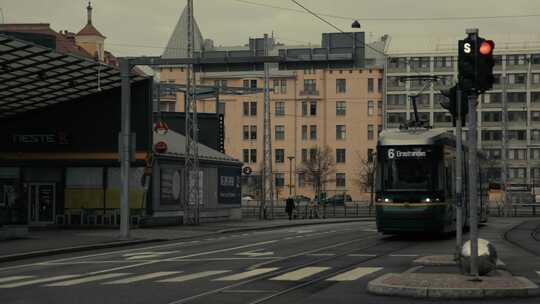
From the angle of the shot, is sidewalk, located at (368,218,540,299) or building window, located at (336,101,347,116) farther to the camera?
building window, located at (336,101,347,116)

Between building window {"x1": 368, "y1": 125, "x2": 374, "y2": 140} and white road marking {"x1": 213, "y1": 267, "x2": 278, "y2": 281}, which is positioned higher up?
building window {"x1": 368, "y1": 125, "x2": 374, "y2": 140}

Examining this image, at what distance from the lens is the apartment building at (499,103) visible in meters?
126

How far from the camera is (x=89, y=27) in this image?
12350 centimetres

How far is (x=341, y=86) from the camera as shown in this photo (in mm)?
127250

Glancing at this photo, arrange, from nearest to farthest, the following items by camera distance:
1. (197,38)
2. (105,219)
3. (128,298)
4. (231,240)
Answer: (128,298) < (231,240) < (105,219) < (197,38)

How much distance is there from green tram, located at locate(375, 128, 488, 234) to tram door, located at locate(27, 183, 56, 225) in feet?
66.3

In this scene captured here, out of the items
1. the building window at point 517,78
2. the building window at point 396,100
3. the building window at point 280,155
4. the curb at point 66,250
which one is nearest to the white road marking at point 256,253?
the curb at point 66,250

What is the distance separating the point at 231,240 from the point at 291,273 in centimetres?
1448

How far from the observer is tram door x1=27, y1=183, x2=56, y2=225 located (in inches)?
1666

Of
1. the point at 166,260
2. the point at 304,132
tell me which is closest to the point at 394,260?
the point at 166,260

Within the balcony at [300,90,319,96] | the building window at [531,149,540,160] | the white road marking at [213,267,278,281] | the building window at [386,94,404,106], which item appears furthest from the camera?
the building window at [386,94,404,106]

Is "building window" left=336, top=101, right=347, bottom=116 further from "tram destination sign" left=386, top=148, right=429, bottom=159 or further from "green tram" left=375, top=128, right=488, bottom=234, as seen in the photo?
"tram destination sign" left=386, top=148, right=429, bottom=159

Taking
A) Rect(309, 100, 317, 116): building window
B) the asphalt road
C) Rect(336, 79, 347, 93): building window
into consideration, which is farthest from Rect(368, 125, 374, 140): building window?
the asphalt road

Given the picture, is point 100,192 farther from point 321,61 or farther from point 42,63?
point 321,61
